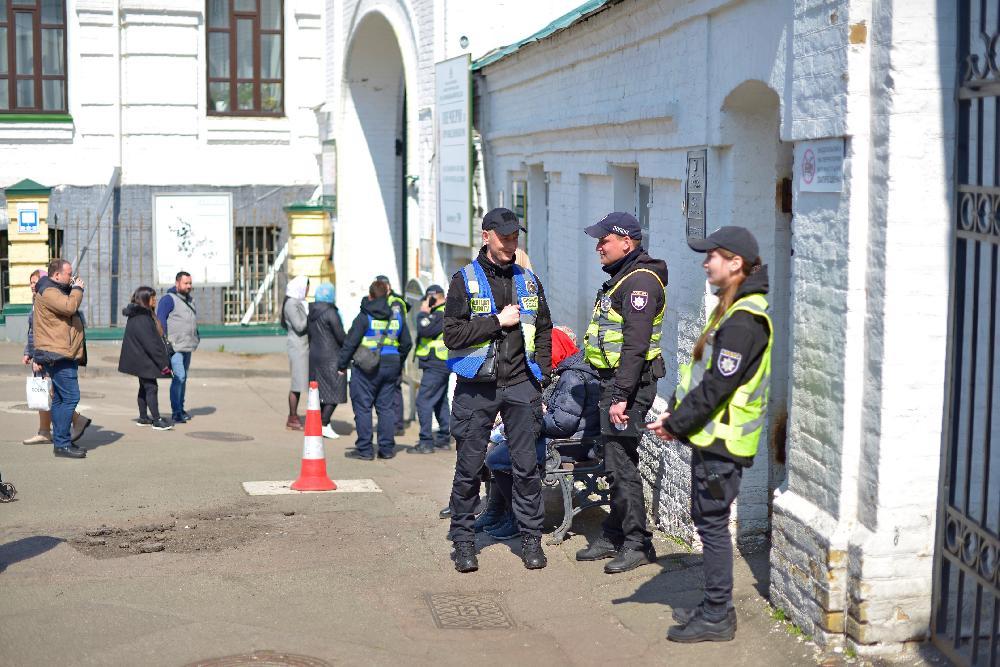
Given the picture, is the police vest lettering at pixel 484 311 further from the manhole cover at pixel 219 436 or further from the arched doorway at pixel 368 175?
the arched doorway at pixel 368 175

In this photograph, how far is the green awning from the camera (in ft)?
32.6

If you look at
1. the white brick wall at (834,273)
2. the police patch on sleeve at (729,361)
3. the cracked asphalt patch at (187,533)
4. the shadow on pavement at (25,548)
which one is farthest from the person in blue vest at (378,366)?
the police patch on sleeve at (729,361)

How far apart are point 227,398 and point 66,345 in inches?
240

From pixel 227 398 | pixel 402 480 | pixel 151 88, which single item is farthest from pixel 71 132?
pixel 402 480

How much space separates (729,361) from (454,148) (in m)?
→ 9.67

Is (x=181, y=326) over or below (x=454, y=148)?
below

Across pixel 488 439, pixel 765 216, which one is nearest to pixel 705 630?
pixel 488 439

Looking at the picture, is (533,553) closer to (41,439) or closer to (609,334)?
(609,334)

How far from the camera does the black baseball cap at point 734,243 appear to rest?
5645 millimetres

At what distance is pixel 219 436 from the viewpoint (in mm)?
13539

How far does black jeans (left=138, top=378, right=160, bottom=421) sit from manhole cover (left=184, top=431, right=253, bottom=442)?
17.3 inches

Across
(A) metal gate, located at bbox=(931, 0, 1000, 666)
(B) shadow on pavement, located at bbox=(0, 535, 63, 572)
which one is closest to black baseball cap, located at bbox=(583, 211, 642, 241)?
(A) metal gate, located at bbox=(931, 0, 1000, 666)

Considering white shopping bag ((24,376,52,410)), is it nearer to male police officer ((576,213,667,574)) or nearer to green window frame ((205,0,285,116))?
male police officer ((576,213,667,574))

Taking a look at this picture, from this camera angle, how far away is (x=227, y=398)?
16812 millimetres
